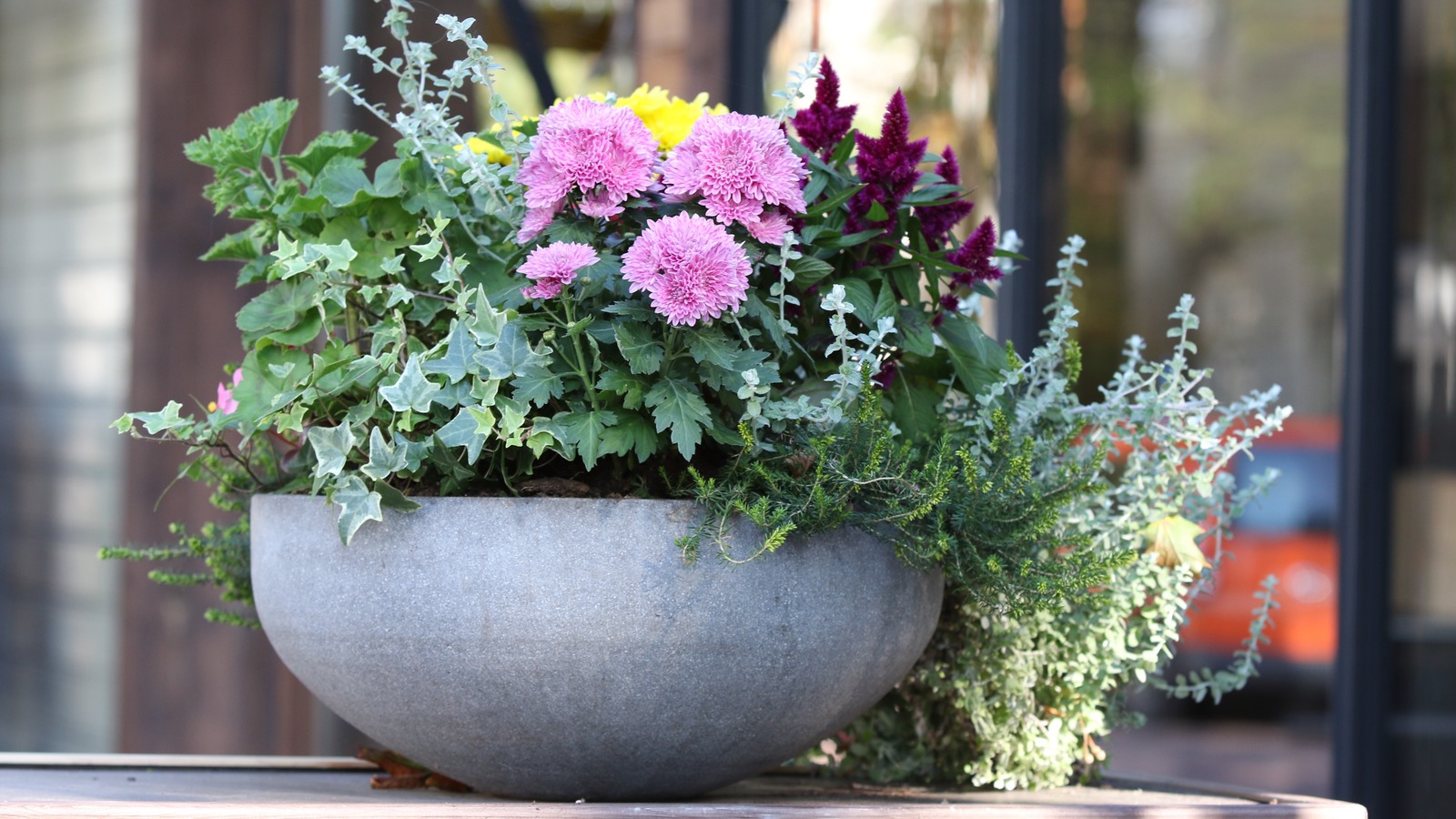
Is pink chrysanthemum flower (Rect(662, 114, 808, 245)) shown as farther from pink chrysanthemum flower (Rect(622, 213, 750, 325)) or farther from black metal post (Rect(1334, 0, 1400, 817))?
black metal post (Rect(1334, 0, 1400, 817))

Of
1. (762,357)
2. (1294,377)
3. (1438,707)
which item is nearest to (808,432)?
(762,357)

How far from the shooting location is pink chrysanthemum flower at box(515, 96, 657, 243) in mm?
846

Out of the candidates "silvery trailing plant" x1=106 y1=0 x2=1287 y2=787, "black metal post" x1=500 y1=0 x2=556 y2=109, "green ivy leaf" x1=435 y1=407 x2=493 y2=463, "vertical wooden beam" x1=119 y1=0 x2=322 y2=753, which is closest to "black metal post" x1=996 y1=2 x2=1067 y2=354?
"black metal post" x1=500 y1=0 x2=556 y2=109

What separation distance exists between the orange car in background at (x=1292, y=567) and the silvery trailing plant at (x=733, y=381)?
152 inches

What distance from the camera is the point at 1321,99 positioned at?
5254 millimetres

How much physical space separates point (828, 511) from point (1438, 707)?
1.62m

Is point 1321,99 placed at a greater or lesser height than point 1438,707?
greater

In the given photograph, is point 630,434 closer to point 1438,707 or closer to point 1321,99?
point 1438,707

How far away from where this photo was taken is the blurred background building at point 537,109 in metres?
1.99

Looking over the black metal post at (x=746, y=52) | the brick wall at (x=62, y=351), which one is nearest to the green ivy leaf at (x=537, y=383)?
the black metal post at (x=746, y=52)

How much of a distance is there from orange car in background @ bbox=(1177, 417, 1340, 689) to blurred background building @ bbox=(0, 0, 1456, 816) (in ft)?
0.04

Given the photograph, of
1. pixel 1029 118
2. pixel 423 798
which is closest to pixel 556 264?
pixel 423 798

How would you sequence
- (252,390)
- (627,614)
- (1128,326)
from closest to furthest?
(627,614), (252,390), (1128,326)

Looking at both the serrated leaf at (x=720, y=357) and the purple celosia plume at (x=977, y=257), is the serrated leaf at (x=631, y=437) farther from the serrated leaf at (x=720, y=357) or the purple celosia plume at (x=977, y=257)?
the purple celosia plume at (x=977, y=257)
